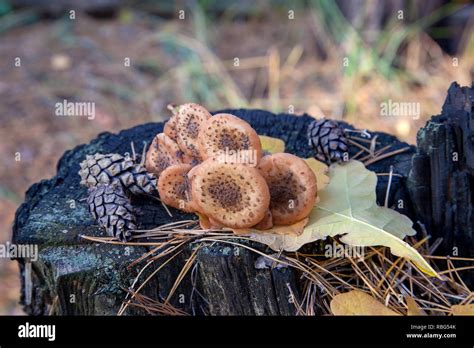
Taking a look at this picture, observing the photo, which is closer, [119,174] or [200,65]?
[119,174]

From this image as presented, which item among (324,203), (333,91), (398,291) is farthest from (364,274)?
(333,91)

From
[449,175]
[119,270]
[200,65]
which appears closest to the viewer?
[119,270]

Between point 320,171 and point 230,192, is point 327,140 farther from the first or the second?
point 230,192

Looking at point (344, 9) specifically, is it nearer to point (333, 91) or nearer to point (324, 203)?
point (333, 91)

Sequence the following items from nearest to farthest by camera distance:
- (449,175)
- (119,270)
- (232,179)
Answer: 1. (232,179)
2. (119,270)
3. (449,175)

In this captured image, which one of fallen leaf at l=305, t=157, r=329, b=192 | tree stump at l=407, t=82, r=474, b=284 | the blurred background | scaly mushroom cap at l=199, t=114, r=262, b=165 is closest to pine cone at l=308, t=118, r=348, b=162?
fallen leaf at l=305, t=157, r=329, b=192

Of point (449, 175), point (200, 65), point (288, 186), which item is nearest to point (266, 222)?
point (288, 186)

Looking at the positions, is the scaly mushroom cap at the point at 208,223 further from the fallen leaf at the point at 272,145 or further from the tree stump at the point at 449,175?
the tree stump at the point at 449,175
